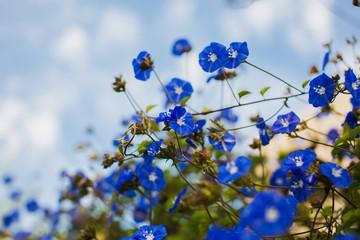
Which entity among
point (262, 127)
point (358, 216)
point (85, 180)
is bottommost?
point (358, 216)

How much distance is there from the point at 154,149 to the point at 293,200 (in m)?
0.81

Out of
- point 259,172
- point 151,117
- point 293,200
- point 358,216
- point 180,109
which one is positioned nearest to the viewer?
point 358,216

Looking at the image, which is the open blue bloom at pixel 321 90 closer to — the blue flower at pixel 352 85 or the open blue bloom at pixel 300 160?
the blue flower at pixel 352 85

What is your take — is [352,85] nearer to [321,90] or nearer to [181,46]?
[321,90]

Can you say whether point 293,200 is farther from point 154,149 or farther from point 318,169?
point 154,149

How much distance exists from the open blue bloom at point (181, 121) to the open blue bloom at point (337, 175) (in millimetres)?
730

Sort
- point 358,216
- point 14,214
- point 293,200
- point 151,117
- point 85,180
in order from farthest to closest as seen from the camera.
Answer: point 14,214
point 85,180
point 151,117
point 293,200
point 358,216

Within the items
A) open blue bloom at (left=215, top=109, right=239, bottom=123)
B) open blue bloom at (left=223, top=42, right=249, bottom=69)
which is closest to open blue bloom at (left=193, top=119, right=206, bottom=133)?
open blue bloom at (left=223, top=42, right=249, bottom=69)

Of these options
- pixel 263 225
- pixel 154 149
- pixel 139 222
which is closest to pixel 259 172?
pixel 139 222

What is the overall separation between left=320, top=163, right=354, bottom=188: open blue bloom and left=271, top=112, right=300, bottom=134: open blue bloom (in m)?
0.38

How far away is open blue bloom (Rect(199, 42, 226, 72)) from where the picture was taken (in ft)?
5.97

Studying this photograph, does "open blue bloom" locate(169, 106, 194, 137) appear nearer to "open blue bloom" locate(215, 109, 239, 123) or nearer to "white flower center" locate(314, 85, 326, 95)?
"white flower center" locate(314, 85, 326, 95)

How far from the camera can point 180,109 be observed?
5.66 feet

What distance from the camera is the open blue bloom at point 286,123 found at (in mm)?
1728
